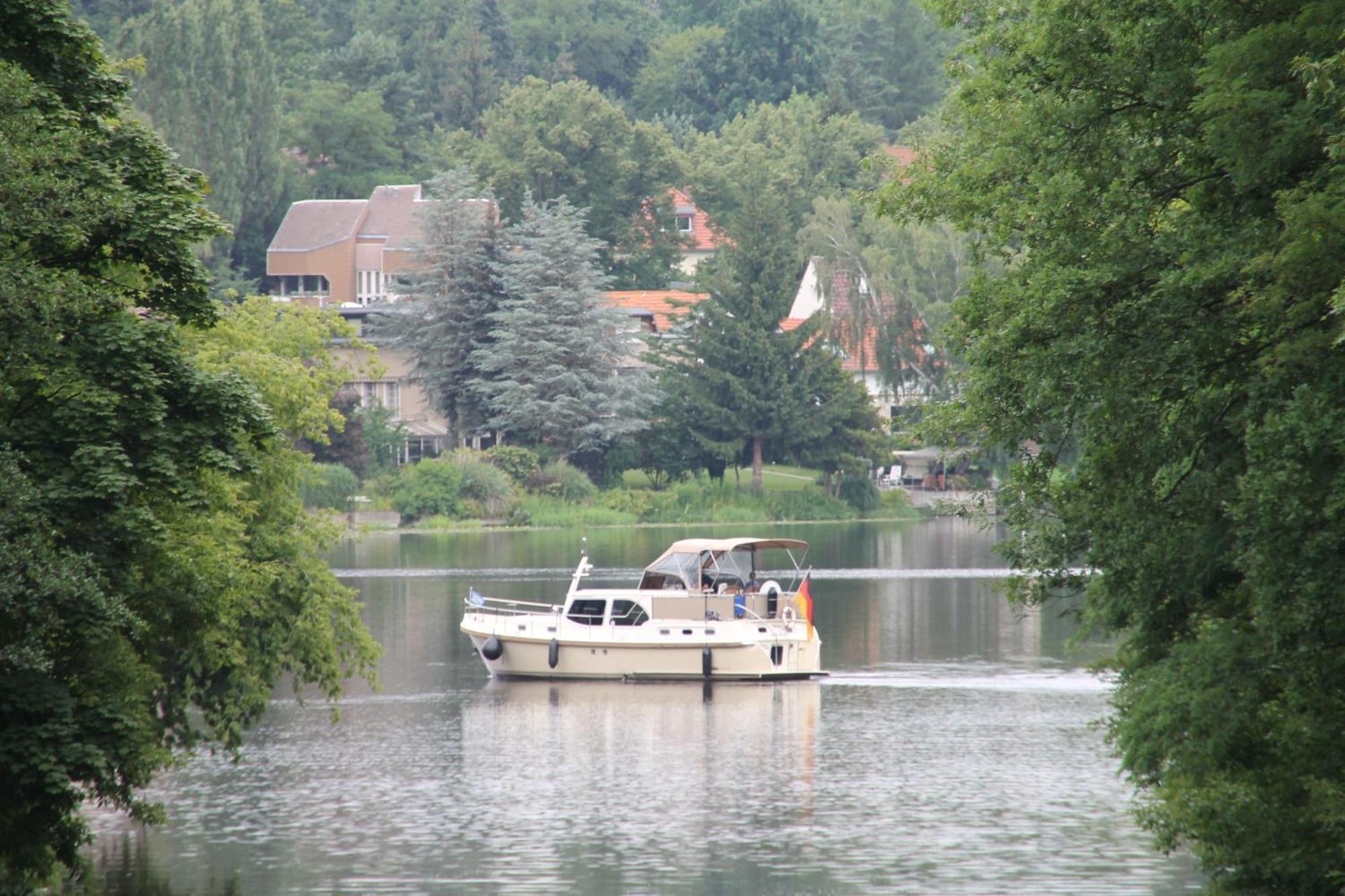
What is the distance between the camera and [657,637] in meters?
46.2

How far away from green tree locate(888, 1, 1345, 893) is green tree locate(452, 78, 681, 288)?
82.7 m

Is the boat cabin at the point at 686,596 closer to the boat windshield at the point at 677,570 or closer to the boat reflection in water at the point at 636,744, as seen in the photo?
the boat windshield at the point at 677,570

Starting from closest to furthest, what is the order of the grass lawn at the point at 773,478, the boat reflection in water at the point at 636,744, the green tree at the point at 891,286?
the boat reflection in water at the point at 636,744 < the green tree at the point at 891,286 < the grass lawn at the point at 773,478

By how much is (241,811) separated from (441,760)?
5.70m

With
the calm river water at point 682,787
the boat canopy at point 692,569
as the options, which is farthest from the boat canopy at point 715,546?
the calm river water at point 682,787

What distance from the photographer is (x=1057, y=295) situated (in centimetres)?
1892

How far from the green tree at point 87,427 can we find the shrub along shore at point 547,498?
62616mm

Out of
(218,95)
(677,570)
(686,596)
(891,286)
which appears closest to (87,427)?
(686,596)

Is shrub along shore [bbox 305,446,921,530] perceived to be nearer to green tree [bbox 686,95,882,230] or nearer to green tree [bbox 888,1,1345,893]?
green tree [bbox 686,95,882,230]

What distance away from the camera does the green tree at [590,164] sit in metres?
104

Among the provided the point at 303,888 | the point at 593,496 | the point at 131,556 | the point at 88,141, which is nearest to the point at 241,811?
the point at 303,888

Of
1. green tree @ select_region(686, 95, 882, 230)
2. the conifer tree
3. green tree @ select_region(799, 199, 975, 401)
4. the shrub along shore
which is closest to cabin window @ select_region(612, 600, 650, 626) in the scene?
the shrub along shore

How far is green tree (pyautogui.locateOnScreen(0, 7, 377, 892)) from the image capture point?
16469 millimetres

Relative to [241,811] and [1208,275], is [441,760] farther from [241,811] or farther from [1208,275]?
[1208,275]
